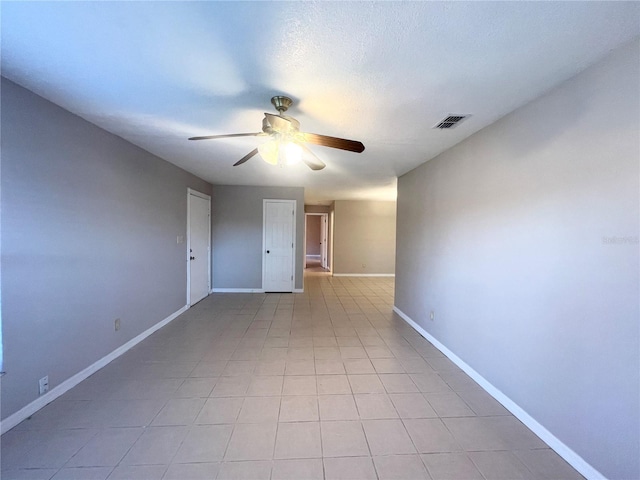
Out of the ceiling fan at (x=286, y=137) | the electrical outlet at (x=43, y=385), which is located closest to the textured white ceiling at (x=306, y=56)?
the ceiling fan at (x=286, y=137)

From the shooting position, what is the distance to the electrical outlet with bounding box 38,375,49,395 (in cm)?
191

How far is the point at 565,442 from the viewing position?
157cm

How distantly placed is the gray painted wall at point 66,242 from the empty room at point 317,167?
18 mm

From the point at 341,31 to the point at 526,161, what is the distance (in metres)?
1.57

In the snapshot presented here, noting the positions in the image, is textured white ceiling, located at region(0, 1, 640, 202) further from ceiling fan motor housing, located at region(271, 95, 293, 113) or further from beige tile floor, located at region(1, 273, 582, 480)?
beige tile floor, located at region(1, 273, 582, 480)

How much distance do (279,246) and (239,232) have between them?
89 centimetres

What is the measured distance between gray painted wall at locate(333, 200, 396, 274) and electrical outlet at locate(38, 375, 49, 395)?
6.47 m

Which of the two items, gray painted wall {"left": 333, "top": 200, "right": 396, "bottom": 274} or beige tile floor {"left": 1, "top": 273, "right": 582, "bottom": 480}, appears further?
gray painted wall {"left": 333, "top": 200, "right": 396, "bottom": 274}

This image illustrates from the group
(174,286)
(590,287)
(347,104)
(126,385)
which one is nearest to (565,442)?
(590,287)

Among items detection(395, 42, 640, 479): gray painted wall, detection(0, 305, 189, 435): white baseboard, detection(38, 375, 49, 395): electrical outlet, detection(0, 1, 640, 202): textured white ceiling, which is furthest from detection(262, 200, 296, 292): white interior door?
detection(38, 375, 49, 395): electrical outlet

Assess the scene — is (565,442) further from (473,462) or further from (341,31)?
(341,31)

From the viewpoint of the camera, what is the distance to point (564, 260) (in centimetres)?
158

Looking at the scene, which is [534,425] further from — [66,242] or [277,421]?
[66,242]

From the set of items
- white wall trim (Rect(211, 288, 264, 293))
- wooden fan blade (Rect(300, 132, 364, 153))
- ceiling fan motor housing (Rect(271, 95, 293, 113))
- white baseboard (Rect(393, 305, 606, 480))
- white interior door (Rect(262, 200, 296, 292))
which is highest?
ceiling fan motor housing (Rect(271, 95, 293, 113))
